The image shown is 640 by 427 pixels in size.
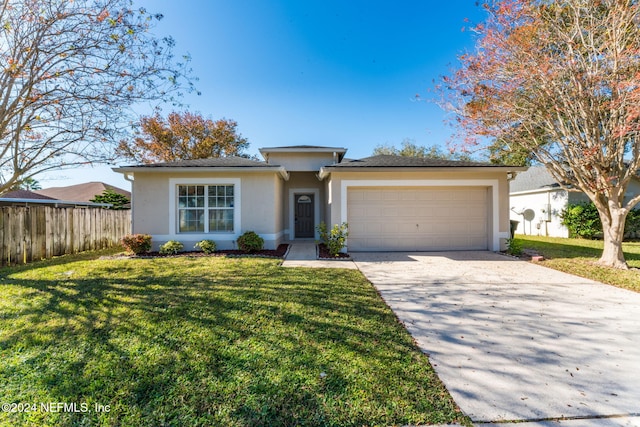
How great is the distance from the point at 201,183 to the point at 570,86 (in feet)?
36.4

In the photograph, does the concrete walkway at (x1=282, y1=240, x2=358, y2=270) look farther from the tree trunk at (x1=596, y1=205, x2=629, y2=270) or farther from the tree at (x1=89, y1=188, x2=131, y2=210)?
the tree at (x1=89, y1=188, x2=131, y2=210)

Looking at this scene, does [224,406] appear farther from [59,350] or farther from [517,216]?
[517,216]

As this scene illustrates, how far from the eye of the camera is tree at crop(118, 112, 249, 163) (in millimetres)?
21812

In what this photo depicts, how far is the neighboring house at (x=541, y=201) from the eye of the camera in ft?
48.7

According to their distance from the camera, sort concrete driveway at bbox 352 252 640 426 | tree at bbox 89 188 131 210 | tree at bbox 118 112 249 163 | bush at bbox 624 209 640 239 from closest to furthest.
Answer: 1. concrete driveway at bbox 352 252 640 426
2. bush at bbox 624 209 640 239
3. tree at bbox 89 188 131 210
4. tree at bbox 118 112 249 163

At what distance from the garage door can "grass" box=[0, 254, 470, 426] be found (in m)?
4.78

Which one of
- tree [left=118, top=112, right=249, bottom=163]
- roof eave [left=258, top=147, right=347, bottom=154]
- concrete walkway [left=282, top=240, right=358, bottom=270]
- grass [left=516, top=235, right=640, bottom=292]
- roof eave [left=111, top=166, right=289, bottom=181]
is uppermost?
tree [left=118, top=112, right=249, bottom=163]

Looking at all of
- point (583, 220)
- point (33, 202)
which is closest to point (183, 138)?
point (33, 202)

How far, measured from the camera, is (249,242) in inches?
348

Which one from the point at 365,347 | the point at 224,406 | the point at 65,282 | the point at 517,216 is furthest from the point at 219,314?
the point at 517,216

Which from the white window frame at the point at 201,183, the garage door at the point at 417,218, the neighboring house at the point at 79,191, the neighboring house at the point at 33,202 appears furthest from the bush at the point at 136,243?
the neighboring house at the point at 79,191

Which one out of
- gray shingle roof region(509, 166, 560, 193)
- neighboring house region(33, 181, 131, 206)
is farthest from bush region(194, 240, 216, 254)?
neighboring house region(33, 181, 131, 206)

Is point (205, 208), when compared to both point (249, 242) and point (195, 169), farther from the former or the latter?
point (249, 242)

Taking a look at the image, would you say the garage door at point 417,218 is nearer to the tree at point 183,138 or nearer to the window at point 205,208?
the window at point 205,208
